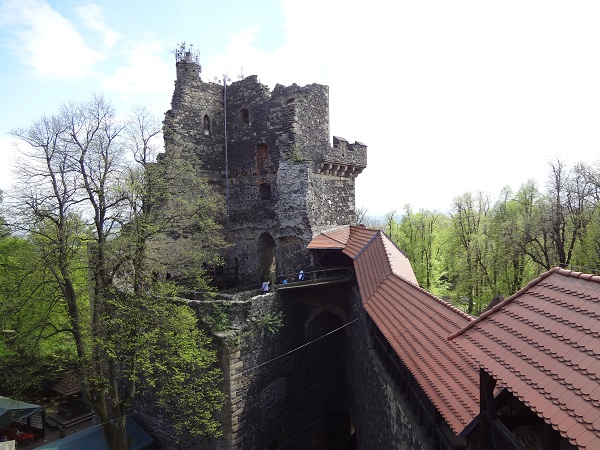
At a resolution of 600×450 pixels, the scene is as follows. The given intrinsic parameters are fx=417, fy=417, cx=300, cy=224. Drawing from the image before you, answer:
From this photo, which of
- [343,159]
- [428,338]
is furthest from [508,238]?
[428,338]

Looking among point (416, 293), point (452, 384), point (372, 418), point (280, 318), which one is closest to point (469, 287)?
point (280, 318)

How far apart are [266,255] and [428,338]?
13.2 meters

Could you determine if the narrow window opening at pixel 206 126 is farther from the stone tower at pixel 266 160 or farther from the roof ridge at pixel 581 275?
the roof ridge at pixel 581 275

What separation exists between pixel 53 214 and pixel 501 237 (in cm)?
1937

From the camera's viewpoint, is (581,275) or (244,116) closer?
(581,275)

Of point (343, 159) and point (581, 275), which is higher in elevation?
point (343, 159)

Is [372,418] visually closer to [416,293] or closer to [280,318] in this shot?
[416,293]

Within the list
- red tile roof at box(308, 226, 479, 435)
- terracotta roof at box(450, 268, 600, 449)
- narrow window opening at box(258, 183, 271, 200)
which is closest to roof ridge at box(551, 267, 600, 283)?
terracotta roof at box(450, 268, 600, 449)

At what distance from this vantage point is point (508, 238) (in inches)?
803

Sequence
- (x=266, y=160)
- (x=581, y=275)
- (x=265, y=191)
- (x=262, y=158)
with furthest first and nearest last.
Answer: (x=265, y=191)
(x=262, y=158)
(x=266, y=160)
(x=581, y=275)

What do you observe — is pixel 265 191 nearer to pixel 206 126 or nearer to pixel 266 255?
pixel 266 255

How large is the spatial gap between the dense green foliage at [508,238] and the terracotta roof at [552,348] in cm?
1444

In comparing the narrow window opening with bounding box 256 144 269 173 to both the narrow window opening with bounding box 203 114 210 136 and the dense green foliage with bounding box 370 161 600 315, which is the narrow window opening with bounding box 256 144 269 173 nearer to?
the narrow window opening with bounding box 203 114 210 136

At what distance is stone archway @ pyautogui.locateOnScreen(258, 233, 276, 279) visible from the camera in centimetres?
1800
